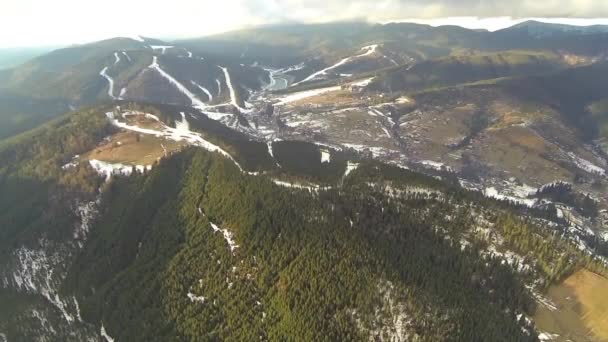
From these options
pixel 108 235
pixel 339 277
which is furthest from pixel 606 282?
pixel 108 235

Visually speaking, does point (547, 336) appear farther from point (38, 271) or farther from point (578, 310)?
point (38, 271)

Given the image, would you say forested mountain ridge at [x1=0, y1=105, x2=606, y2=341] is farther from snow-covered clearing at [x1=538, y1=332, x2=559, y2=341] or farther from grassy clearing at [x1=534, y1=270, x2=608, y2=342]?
grassy clearing at [x1=534, y1=270, x2=608, y2=342]

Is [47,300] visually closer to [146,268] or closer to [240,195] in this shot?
[146,268]

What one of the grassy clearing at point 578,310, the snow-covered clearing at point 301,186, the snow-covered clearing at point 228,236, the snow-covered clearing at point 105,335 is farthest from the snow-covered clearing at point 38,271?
the grassy clearing at point 578,310

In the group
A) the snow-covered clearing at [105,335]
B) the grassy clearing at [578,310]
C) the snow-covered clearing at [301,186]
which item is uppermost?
the snow-covered clearing at [301,186]

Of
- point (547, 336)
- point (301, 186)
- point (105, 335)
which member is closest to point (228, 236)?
point (301, 186)

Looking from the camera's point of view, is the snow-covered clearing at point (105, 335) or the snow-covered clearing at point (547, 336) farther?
the snow-covered clearing at point (105, 335)

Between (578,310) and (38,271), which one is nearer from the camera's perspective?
(578,310)

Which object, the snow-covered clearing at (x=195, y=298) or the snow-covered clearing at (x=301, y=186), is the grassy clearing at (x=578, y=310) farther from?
the snow-covered clearing at (x=195, y=298)

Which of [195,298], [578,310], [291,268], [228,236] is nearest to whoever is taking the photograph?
[578,310]
